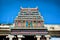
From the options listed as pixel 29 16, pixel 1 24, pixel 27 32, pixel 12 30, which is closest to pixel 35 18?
pixel 29 16

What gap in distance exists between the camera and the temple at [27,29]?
55.5 feet

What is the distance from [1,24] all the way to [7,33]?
1.92 metres

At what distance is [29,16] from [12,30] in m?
2.58

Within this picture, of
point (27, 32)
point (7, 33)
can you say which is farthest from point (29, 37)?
point (7, 33)

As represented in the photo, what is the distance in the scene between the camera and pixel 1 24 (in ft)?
60.8

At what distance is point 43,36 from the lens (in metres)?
17.0

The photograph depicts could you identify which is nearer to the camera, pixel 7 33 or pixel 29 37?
pixel 7 33

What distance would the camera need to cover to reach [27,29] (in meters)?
17.1

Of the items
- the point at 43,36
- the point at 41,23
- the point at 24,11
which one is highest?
the point at 24,11

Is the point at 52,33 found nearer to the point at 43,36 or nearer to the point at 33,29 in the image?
the point at 43,36

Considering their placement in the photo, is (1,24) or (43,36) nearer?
(43,36)

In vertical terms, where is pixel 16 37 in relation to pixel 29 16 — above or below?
below

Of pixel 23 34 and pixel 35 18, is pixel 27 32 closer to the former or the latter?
pixel 23 34

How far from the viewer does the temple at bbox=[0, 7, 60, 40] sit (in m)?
16.9
